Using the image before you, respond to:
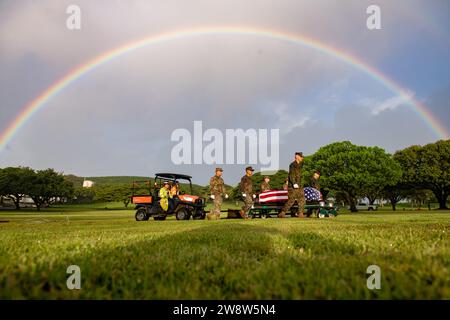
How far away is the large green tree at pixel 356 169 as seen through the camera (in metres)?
50.8

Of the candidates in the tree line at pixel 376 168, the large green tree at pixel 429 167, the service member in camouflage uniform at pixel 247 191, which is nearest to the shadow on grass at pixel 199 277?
the service member in camouflage uniform at pixel 247 191

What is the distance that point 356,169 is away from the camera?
51.1m

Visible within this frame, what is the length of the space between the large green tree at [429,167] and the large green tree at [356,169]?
360 inches

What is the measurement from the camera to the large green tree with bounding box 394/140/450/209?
58.8m

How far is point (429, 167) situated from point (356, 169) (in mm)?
18242

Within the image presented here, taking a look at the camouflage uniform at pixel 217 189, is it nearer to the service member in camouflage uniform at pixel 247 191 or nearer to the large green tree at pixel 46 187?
the service member in camouflage uniform at pixel 247 191

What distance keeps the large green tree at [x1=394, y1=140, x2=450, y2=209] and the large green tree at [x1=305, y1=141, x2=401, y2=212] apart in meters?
9.14

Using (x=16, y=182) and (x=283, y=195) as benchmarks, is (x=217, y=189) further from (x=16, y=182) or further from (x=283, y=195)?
(x=16, y=182)

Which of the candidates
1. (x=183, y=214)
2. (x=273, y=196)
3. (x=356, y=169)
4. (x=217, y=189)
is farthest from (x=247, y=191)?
(x=356, y=169)

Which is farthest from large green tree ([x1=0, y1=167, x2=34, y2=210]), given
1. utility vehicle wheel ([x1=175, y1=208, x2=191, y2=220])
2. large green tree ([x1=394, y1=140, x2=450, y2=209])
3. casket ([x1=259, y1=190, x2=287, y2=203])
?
large green tree ([x1=394, y1=140, x2=450, y2=209])
